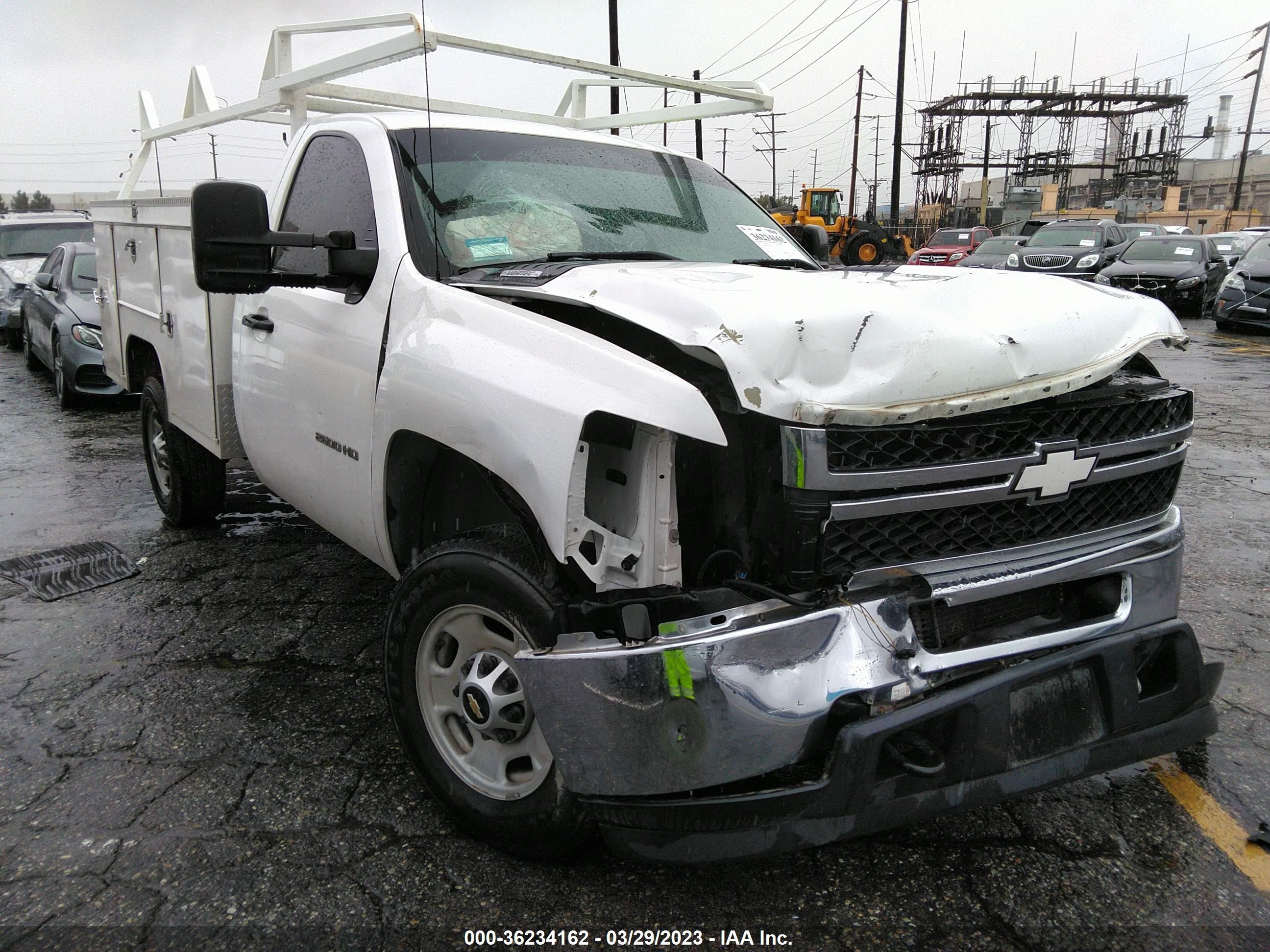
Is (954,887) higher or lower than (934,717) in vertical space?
lower

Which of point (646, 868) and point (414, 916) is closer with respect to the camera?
point (414, 916)

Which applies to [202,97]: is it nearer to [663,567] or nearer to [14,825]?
[14,825]

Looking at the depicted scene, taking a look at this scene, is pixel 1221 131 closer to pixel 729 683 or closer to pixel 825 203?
pixel 825 203

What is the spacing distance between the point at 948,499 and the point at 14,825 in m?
2.60

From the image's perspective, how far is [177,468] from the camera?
16.9ft

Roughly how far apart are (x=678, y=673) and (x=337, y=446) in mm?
1650

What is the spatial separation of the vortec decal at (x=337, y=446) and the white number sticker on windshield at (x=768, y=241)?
5.58 ft

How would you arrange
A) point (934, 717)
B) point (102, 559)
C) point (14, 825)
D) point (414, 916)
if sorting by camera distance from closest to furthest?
point (934, 717) < point (414, 916) < point (14, 825) < point (102, 559)

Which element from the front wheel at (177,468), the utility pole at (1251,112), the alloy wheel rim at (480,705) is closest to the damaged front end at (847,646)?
the alloy wheel rim at (480,705)

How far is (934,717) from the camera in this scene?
198 centimetres

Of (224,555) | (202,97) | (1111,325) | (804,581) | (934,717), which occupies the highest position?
(202,97)

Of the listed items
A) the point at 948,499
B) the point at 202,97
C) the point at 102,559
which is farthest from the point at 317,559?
the point at 948,499

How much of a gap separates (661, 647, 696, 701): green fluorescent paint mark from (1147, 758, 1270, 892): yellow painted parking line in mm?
1568

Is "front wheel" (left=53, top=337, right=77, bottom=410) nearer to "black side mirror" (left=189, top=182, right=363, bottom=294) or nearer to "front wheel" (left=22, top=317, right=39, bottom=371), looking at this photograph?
"front wheel" (left=22, top=317, right=39, bottom=371)
